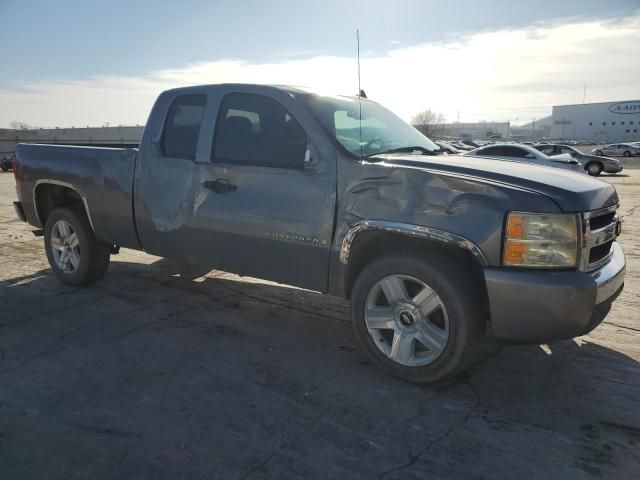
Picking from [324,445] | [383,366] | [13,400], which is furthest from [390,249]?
[13,400]

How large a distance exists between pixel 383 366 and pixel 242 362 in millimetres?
1021

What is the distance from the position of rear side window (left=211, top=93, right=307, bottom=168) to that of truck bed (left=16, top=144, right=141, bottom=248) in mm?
1090

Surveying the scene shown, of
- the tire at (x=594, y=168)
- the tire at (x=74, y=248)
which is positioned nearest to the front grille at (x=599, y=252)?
the tire at (x=74, y=248)

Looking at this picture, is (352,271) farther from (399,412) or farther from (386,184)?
(399,412)

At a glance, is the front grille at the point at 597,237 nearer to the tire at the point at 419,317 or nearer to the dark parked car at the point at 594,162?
the tire at the point at 419,317

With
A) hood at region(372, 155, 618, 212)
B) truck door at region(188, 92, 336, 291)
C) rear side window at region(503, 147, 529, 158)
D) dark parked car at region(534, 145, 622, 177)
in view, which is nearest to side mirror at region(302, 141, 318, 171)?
truck door at region(188, 92, 336, 291)

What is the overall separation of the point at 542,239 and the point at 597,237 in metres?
0.48

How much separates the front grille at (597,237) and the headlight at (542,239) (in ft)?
0.30

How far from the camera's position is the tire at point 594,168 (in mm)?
23594

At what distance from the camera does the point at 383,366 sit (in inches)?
136

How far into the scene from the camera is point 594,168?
77.8 ft

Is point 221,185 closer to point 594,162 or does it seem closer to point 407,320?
point 407,320

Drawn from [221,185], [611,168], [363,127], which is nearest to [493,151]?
[611,168]

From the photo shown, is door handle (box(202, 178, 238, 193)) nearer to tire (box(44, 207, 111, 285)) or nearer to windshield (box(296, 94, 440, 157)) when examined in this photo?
windshield (box(296, 94, 440, 157))
